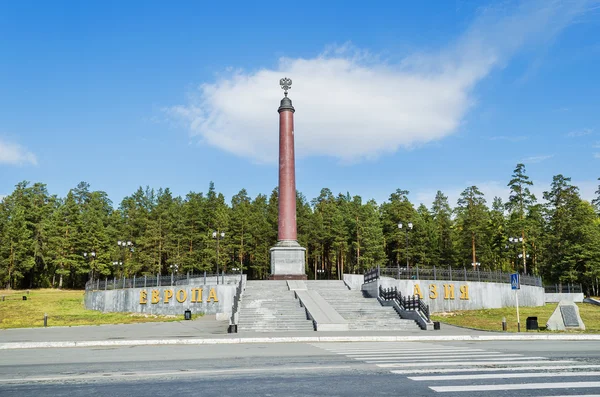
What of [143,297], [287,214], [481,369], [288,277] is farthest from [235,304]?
[481,369]

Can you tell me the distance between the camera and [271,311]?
87.5 feet

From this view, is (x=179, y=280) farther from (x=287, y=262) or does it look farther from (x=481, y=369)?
(x=481, y=369)

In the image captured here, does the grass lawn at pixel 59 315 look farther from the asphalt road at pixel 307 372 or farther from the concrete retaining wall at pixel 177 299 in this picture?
the asphalt road at pixel 307 372

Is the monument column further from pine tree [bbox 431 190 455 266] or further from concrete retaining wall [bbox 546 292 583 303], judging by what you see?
pine tree [bbox 431 190 455 266]

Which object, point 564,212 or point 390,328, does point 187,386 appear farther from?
point 564,212

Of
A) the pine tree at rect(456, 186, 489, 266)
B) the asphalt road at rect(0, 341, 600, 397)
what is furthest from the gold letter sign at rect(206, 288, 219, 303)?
the pine tree at rect(456, 186, 489, 266)

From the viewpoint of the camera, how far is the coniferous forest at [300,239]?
3095 inches

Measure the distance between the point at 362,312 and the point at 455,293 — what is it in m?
11.5

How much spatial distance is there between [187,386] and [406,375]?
4285 millimetres

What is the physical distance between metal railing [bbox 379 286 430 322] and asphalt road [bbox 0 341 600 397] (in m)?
10.2

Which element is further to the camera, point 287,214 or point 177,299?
point 287,214

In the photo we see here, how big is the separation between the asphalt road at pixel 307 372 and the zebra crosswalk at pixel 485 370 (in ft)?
0.06

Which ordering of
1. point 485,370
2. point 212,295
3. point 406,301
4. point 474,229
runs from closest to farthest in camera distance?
point 485,370
point 406,301
point 212,295
point 474,229

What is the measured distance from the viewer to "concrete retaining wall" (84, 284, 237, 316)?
33969 mm
